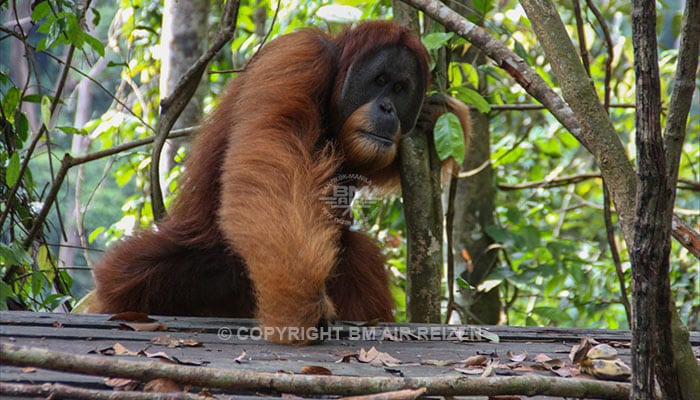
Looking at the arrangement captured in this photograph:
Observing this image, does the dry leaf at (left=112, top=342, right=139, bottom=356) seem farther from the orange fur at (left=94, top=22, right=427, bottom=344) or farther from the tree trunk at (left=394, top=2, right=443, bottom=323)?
the tree trunk at (left=394, top=2, right=443, bottom=323)

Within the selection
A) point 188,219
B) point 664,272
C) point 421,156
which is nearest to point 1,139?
point 188,219

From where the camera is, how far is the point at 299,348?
2682 millimetres

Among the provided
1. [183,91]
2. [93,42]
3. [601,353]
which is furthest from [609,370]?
[93,42]

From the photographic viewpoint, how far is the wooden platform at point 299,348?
232 cm

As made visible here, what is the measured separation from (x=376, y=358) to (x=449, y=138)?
1.43m

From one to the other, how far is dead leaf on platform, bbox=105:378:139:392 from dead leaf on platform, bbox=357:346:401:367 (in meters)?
0.80

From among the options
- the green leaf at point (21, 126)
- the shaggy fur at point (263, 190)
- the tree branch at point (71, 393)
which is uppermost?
the green leaf at point (21, 126)

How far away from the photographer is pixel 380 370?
2.38 m

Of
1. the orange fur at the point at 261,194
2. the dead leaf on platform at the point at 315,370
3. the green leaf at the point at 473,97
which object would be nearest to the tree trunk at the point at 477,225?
the green leaf at the point at 473,97

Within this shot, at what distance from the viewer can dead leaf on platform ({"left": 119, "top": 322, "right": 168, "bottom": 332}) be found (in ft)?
9.17

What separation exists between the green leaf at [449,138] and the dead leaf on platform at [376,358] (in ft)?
4.29

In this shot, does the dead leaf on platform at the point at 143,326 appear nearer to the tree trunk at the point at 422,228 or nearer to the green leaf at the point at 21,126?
the tree trunk at the point at 422,228

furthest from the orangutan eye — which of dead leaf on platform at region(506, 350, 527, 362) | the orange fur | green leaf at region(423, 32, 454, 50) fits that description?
dead leaf on platform at region(506, 350, 527, 362)

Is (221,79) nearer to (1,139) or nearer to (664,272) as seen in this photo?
(1,139)
